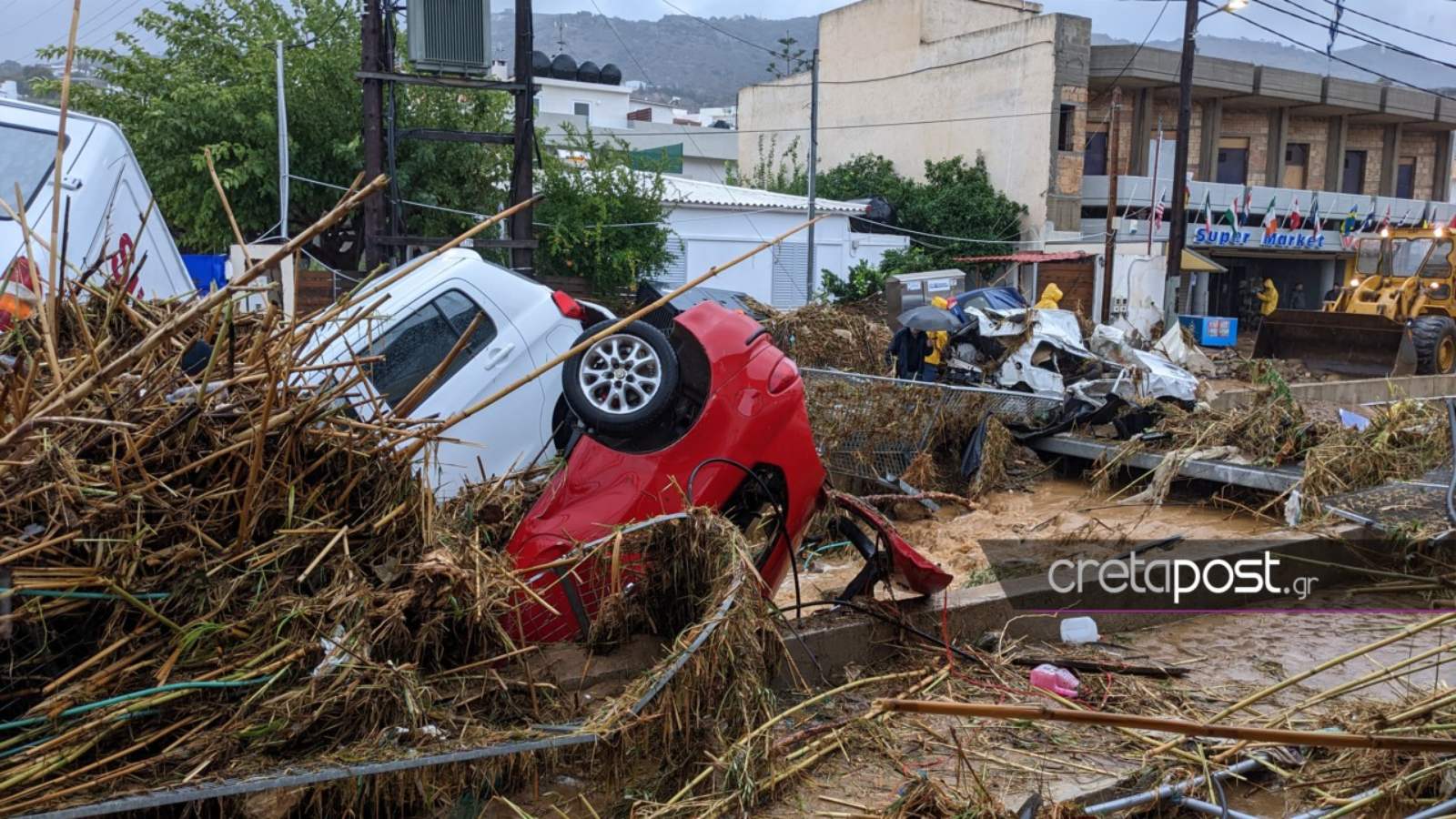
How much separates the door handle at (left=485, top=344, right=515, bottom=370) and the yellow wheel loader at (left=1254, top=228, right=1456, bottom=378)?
1737cm

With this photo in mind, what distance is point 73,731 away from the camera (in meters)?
2.86

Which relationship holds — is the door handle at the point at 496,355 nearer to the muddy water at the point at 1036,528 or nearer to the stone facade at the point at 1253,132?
the muddy water at the point at 1036,528

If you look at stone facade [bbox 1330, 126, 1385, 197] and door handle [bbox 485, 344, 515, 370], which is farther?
stone facade [bbox 1330, 126, 1385, 197]

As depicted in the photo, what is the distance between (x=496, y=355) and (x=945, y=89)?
30.2 meters

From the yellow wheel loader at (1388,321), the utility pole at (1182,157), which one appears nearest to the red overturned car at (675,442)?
the yellow wheel loader at (1388,321)

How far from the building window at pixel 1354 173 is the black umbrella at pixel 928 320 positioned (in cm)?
3639

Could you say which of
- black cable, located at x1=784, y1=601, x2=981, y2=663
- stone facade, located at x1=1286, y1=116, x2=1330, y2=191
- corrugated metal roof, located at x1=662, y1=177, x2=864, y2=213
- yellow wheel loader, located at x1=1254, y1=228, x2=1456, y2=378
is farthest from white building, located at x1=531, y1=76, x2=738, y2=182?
stone facade, located at x1=1286, y1=116, x2=1330, y2=191

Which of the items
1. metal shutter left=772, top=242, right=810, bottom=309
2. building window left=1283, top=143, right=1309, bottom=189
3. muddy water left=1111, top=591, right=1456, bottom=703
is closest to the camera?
muddy water left=1111, top=591, right=1456, bottom=703

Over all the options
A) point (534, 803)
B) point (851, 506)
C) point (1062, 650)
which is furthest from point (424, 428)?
point (1062, 650)

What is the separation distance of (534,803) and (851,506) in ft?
6.46

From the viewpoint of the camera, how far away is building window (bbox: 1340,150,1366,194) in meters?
40.7

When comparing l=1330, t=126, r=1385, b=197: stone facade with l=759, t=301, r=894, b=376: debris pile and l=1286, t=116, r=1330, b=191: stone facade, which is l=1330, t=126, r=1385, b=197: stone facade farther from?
l=759, t=301, r=894, b=376: debris pile

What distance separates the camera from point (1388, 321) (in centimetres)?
1922

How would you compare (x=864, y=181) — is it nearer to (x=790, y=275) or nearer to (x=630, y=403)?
(x=790, y=275)
